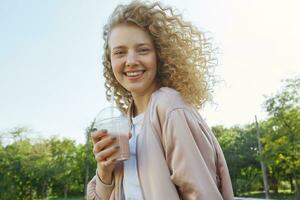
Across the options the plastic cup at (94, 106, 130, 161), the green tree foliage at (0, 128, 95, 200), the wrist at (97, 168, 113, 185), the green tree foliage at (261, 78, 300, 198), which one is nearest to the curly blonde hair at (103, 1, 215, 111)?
the plastic cup at (94, 106, 130, 161)

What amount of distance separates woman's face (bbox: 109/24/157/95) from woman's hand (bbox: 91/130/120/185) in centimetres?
23

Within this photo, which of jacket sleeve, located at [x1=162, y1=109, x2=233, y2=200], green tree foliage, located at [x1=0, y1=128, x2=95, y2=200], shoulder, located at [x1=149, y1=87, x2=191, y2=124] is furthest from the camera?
green tree foliage, located at [x1=0, y1=128, x2=95, y2=200]

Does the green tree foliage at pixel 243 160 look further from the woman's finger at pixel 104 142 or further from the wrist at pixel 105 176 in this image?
the woman's finger at pixel 104 142

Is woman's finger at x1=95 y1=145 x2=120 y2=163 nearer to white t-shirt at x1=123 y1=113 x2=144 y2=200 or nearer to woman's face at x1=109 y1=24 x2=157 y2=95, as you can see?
white t-shirt at x1=123 y1=113 x2=144 y2=200

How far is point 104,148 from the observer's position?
98cm

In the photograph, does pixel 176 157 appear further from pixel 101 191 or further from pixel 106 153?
pixel 101 191

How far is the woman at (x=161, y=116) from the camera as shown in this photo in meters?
0.87

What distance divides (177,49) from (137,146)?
0.37 metres

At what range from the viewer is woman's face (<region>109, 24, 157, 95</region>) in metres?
1.09

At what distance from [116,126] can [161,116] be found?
0.13m

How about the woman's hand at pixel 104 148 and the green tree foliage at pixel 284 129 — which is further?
the green tree foliage at pixel 284 129

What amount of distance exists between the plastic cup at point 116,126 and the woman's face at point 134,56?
0.13 metres

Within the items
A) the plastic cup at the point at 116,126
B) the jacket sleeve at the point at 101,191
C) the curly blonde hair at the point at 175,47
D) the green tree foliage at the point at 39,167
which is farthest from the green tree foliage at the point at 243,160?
the plastic cup at the point at 116,126

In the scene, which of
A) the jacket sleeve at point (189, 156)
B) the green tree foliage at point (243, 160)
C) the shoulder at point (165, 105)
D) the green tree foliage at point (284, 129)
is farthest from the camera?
the green tree foliage at point (243, 160)
